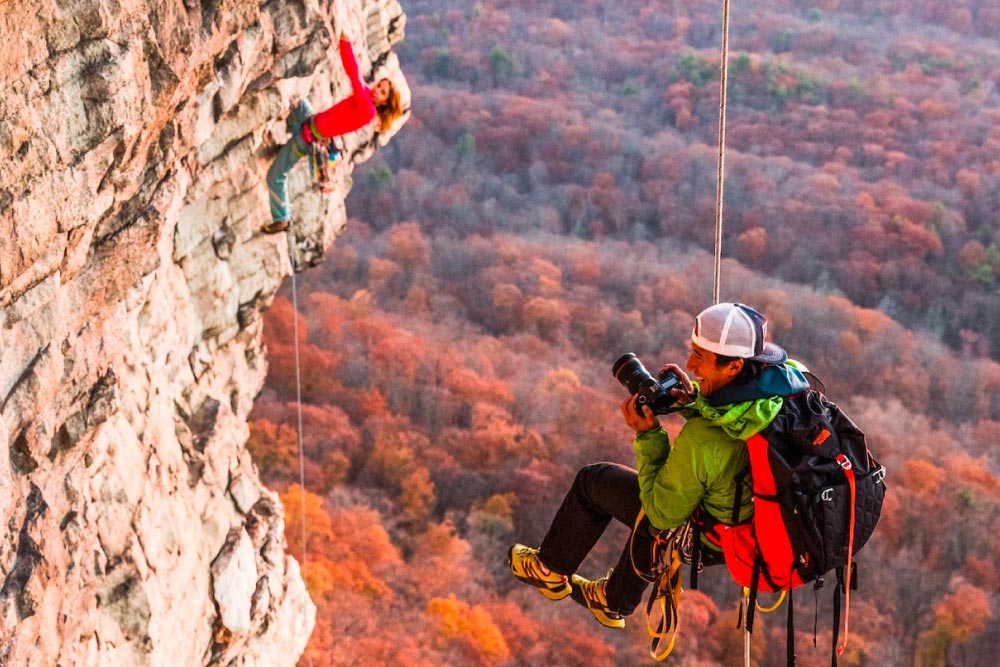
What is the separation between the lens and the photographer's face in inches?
154

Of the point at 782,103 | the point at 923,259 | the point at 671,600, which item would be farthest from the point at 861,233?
the point at 671,600

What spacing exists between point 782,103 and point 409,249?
14.7 metres

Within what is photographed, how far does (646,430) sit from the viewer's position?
4.12 meters

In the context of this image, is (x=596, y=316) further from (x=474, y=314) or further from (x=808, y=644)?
(x=808, y=644)

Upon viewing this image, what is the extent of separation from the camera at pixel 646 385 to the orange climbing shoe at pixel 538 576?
1.12 metres

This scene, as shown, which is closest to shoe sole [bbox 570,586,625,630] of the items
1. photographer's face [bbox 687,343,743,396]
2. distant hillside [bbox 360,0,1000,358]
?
photographer's face [bbox 687,343,743,396]

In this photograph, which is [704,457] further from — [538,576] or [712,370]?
[538,576]

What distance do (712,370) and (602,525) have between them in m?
1.15

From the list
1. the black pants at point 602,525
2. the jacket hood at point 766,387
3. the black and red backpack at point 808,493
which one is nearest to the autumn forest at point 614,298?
the black pants at point 602,525

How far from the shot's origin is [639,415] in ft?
13.4

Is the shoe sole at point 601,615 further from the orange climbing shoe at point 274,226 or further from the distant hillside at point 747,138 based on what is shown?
the distant hillside at point 747,138

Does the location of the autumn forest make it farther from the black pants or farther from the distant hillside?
the black pants

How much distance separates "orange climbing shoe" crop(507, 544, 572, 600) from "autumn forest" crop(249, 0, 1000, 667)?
13.9 m

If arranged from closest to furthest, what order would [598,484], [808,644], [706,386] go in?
1. [706,386]
2. [598,484]
3. [808,644]
